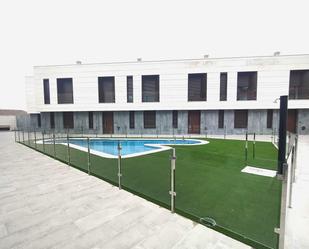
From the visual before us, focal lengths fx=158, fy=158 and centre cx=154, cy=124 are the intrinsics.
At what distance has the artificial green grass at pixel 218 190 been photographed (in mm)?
2213

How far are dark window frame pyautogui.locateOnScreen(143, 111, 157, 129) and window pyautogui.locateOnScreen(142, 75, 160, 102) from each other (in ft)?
4.07

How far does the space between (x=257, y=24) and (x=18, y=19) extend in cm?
1523

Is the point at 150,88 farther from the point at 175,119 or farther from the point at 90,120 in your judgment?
the point at 90,120

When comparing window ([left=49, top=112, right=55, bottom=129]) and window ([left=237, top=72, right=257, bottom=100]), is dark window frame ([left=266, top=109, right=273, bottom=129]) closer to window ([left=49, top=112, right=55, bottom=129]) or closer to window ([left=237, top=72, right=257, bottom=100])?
window ([left=237, top=72, right=257, bottom=100])

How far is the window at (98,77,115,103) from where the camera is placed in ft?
50.7

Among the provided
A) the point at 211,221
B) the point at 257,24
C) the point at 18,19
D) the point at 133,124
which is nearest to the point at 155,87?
the point at 133,124

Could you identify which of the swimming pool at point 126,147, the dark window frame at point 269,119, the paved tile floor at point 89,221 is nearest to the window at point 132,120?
the swimming pool at point 126,147

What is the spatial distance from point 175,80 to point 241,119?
6.81m

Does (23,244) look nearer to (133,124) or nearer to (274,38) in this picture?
(133,124)

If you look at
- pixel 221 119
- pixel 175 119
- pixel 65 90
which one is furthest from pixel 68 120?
pixel 221 119

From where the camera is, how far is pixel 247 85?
1452 centimetres

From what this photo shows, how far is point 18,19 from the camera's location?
9.43 m

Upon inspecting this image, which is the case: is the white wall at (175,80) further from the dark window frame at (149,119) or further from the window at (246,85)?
the dark window frame at (149,119)

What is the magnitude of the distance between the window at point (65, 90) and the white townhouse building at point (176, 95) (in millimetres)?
87
